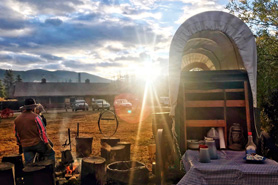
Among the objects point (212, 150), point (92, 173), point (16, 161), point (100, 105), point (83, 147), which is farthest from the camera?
point (100, 105)

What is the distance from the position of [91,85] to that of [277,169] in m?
50.4

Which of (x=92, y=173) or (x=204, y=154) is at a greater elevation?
(x=204, y=154)

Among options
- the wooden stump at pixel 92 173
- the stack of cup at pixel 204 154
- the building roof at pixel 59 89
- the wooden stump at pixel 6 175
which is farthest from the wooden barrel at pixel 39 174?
the building roof at pixel 59 89

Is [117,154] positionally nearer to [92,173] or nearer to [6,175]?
[92,173]

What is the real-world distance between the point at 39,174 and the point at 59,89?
46515 millimetres

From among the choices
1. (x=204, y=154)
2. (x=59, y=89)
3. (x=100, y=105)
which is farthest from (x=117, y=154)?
(x=59, y=89)

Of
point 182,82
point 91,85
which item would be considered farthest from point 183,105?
point 91,85

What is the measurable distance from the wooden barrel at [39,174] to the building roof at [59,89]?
44.5 metres

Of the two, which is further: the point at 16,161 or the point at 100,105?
the point at 100,105

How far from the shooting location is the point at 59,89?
163 ft

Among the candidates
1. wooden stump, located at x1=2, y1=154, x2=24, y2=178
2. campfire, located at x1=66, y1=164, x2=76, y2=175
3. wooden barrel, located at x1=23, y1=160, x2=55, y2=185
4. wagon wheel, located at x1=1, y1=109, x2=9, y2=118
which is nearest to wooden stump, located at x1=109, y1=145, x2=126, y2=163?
campfire, located at x1=66, y1=164, x2=76, y2=175

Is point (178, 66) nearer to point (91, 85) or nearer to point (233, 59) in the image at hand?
point (233, 59)

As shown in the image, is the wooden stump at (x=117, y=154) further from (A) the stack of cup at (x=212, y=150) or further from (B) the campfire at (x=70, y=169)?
(A) the stack of cup at (x=212, y=150)

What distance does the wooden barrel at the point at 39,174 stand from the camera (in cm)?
518
